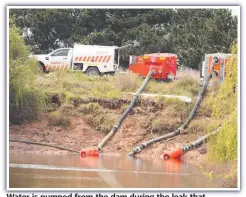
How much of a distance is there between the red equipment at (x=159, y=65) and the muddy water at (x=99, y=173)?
5.29 m

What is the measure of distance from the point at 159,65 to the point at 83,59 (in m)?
2.86

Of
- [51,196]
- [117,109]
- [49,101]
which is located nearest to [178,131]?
[117,109]

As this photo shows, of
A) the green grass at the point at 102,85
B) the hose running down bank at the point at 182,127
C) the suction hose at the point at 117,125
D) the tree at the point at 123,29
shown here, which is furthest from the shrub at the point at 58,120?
the tree at the point at 123,29

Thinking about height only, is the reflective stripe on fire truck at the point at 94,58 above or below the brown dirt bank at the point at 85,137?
above

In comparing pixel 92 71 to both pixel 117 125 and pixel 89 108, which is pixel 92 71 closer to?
pixel 89 108

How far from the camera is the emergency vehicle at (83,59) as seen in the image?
82.8ft

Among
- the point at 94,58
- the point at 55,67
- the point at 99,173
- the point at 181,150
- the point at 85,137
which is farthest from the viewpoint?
the point at 55,67

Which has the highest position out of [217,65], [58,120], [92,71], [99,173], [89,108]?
[217,65]

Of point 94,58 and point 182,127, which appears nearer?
point 182,127

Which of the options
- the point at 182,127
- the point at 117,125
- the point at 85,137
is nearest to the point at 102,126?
the point at 117,125

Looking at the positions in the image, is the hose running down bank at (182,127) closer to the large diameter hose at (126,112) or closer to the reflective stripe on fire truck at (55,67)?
the large diameter hose at (126,112)

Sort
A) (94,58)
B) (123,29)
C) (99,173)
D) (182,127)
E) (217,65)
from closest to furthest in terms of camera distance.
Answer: (99,173) → (182,127) → (217,65) → (94,58) → (123,29)

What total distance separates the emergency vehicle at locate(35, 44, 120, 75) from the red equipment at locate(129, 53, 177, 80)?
112 cm

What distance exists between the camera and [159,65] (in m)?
24.6
